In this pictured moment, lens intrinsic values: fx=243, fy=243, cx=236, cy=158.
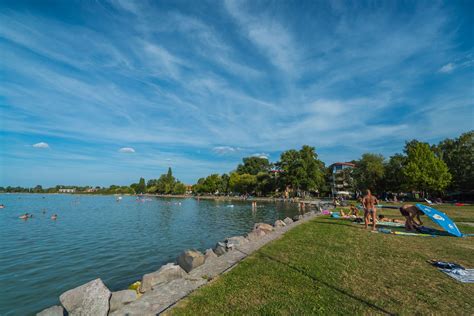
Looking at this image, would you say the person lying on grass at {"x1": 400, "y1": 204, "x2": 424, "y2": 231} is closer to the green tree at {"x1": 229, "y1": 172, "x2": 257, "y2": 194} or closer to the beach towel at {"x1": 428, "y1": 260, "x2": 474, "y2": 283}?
the beach towel at {"x1": 428, "y1": 260, "x2": 474, "y2": 283}

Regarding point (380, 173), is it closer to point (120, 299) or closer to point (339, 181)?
point (339, 181)

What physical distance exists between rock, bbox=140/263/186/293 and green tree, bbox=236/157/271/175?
96.1 metres

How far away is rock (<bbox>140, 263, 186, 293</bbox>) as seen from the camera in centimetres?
667

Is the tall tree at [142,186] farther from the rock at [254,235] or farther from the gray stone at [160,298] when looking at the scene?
the gray stone at [160,298]

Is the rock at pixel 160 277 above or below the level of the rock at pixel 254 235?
below

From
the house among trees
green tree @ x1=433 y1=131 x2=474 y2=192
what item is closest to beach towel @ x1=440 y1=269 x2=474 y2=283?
green tree @ x1=433 y1=131 x2=474 y2=192

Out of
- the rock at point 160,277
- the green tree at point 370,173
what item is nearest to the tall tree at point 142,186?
the green tree at point 370,173

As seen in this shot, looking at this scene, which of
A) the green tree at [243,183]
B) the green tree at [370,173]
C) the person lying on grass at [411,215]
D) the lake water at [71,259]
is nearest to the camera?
the lake water at [71,259]

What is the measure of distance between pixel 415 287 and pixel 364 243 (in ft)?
15.9

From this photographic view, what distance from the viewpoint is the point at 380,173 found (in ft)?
175

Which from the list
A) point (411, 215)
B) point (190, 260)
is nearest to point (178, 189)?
point (411, 215)

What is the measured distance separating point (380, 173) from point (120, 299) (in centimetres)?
5874

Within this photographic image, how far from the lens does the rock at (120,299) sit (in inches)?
213

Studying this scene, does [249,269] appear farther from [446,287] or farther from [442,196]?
[442,196]
